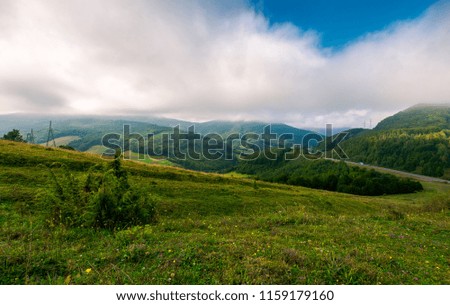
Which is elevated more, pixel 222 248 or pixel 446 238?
pixel 222 248

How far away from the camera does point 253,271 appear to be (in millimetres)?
5762

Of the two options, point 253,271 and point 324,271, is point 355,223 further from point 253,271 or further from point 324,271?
point 253,271

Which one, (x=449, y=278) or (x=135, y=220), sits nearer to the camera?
(x=449, y=278)

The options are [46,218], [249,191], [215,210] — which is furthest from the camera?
[249,191]

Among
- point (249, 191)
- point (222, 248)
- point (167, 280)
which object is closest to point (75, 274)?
point (167, 280)

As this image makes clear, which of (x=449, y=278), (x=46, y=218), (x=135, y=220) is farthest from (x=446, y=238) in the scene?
(x=46, y=218)

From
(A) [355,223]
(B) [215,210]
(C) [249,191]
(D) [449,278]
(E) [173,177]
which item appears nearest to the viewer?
(D) [449,278]

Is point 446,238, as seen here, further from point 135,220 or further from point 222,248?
point 135,220

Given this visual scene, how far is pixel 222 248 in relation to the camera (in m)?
7.10

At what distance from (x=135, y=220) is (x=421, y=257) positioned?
11593mm

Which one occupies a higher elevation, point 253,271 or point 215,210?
point 253,271

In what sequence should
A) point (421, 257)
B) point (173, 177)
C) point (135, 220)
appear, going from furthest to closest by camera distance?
point (173, 177), point (135, 220), point (421, 257)

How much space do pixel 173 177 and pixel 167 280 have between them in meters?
22.7
